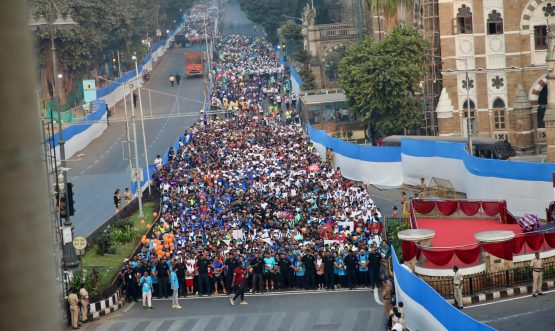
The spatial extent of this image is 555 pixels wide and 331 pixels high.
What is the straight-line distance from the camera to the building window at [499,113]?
5806 centimetres

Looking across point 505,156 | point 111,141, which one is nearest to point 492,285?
point 505,156

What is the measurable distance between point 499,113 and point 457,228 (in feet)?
85.4

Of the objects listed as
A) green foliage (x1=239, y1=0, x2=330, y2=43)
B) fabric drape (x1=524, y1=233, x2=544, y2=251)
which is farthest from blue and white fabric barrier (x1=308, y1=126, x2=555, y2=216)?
green foliage (x1=239, y1=0, x2=330, y2=43)

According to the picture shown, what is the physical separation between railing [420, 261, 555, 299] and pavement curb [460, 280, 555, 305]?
0.19 meters

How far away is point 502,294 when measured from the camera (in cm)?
2595

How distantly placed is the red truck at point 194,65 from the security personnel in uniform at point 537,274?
80818mm

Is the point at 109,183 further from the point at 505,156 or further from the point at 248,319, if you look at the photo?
the point at 248,319

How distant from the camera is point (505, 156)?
50.1 meters

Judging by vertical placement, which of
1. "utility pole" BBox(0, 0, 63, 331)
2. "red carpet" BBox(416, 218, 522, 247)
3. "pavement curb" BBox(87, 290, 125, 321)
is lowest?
"pavement curb" BBox(87, 290, 125, 321)

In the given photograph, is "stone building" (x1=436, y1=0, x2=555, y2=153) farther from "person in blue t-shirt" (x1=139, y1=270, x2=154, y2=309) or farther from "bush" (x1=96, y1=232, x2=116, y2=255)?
"person in blue t-shirt" (x1=139, y1=270, x2=154, y2=309)

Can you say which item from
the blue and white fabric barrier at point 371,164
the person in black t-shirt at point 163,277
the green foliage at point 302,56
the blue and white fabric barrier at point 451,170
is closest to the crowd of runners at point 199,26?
the green foliage at point 302,56

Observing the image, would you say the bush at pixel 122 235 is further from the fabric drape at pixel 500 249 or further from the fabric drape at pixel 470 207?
the fabric drape at pixel 500 249

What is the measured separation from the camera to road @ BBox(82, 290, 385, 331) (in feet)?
88.7

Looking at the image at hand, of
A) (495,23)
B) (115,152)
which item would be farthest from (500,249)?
(115,152)
